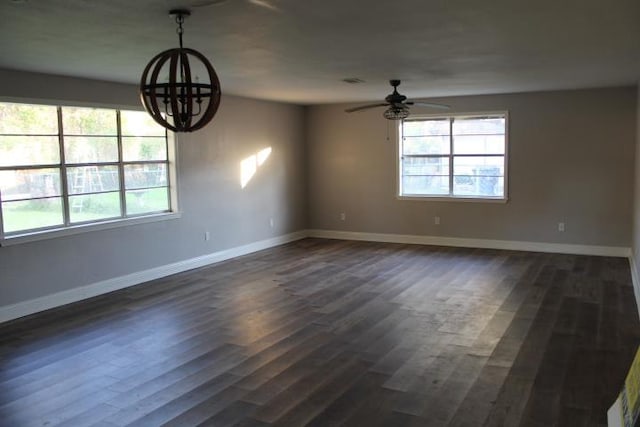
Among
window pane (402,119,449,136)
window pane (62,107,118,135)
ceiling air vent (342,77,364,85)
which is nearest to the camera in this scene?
window pane (62,107,118,135)

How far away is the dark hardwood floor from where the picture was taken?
3.29 metres

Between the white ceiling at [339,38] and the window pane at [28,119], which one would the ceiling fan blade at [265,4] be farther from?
the window pane at [28,119]

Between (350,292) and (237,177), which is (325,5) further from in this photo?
(237,177)

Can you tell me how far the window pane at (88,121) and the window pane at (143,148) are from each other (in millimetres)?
236

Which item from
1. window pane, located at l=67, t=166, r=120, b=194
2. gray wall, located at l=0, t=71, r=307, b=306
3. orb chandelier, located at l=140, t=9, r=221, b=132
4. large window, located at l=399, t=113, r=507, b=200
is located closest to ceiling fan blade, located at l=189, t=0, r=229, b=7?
orb chandelier, located at l=140, t=9, r=221, b=132

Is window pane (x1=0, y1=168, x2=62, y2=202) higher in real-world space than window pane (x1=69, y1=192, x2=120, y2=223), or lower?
higher

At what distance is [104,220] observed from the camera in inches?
247

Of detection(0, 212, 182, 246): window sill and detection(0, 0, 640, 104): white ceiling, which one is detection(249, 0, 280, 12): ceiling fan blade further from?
detection(0, 212, 182, 246): window sill

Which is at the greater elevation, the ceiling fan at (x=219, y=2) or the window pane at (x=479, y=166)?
the ceiling fan at (x=219, y=2)

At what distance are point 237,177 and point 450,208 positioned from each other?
3.57 metres

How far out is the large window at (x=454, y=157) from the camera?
27.8 ft

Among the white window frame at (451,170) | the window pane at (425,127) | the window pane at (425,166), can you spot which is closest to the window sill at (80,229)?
→ the white window frame at (451,170)

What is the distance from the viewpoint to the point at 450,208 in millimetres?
8844

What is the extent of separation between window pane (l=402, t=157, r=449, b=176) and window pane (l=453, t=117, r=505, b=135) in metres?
0.54
